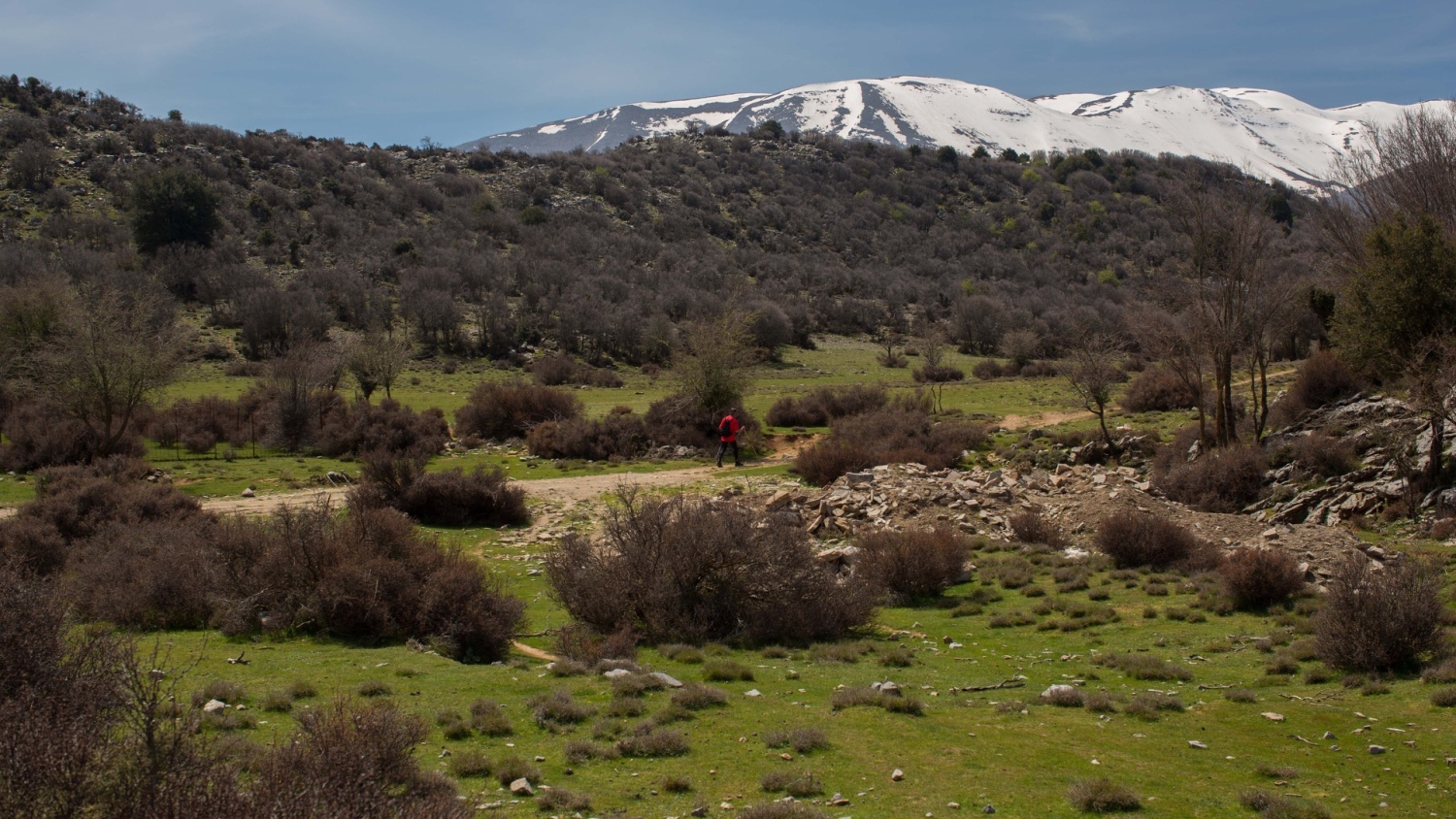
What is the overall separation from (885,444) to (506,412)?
635 inches

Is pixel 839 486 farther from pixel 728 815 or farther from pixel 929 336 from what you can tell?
pixel 929 336

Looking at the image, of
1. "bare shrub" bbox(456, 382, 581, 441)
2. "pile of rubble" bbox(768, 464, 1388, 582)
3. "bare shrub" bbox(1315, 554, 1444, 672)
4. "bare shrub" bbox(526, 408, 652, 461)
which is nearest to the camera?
"bare shrub" bbox(1315, 554, 1444, 672)

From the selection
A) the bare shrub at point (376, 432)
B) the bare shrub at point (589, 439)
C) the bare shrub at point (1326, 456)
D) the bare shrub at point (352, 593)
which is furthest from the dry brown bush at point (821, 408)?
the bare shrub at point (352, 593)

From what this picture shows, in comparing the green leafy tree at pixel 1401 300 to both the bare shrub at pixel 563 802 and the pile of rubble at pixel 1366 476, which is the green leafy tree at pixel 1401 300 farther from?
the bare shrub at pixel 563 802

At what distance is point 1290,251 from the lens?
157 feet

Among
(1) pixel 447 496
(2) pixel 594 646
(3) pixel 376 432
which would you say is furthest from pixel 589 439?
(2) pixel 594 646

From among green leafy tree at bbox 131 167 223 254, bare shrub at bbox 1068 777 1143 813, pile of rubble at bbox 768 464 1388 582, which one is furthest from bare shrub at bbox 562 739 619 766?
green leafy tree at bbox 131 167 223 254

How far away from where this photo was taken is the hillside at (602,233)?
202 feet

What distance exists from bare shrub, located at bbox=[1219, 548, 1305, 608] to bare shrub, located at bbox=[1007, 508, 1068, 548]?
530 cm

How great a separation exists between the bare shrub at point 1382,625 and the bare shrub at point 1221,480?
454 inches

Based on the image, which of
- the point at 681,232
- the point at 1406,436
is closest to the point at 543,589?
the point at 1406,436

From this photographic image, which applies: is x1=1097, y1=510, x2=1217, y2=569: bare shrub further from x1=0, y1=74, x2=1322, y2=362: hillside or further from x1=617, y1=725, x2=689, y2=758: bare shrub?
x1=0, y1=74, x2=1322, y2=362: hillside

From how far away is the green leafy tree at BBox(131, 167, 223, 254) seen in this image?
67.2m

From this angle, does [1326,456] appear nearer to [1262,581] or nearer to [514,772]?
[1262,581]
